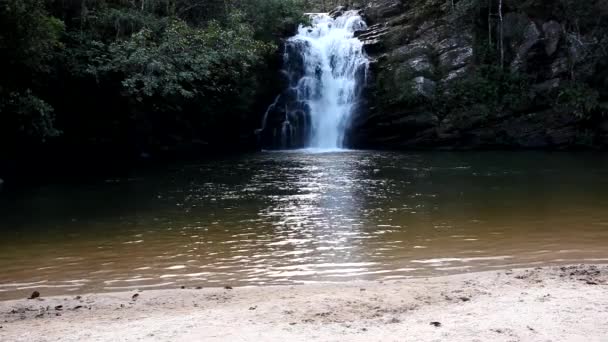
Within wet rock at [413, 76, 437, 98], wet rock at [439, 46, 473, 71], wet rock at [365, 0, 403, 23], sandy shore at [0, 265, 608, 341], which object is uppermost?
wet rock at [365, 0, 403, 23]

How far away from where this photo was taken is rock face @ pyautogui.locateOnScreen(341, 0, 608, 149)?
2764 centimetres

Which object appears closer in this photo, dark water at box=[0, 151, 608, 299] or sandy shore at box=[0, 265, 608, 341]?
sandy shore at box=[0, 265, 608, 341]

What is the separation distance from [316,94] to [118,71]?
11944 mm

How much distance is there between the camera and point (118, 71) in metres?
20.3

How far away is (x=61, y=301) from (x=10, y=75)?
12.4 m

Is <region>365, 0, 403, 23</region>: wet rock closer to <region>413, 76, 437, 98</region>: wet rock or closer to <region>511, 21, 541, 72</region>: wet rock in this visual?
<region>413, 76, 437, 98</region>: wet rock

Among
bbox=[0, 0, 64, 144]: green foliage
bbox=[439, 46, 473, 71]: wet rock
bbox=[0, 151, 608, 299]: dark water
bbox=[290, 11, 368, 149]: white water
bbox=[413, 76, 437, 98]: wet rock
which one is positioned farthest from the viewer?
bbox=[439, 46, 473, 71]: wet rock

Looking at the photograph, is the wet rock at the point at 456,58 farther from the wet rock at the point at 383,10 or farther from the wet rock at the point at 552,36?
the wet rock at the point at 383,10

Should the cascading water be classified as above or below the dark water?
above

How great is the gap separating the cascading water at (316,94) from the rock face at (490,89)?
96cm

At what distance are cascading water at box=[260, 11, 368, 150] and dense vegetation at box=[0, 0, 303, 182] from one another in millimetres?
2317

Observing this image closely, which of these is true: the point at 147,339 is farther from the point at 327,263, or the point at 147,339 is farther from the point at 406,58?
the point at 406,58

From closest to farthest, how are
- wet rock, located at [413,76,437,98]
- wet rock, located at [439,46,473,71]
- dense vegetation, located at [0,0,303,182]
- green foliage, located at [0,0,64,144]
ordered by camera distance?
1. green foliage, located at [0,0,64,144]
2. dense vegetation, located at [0,0,303,182]
3. wet rock, located at [413,76,437,98]
4. wet rock, located at [439,46,473,71]

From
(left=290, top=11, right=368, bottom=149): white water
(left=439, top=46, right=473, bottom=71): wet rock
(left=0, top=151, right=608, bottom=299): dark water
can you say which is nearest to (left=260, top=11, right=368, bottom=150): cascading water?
(left=290, top=11, right=368, bottom=149): white water
